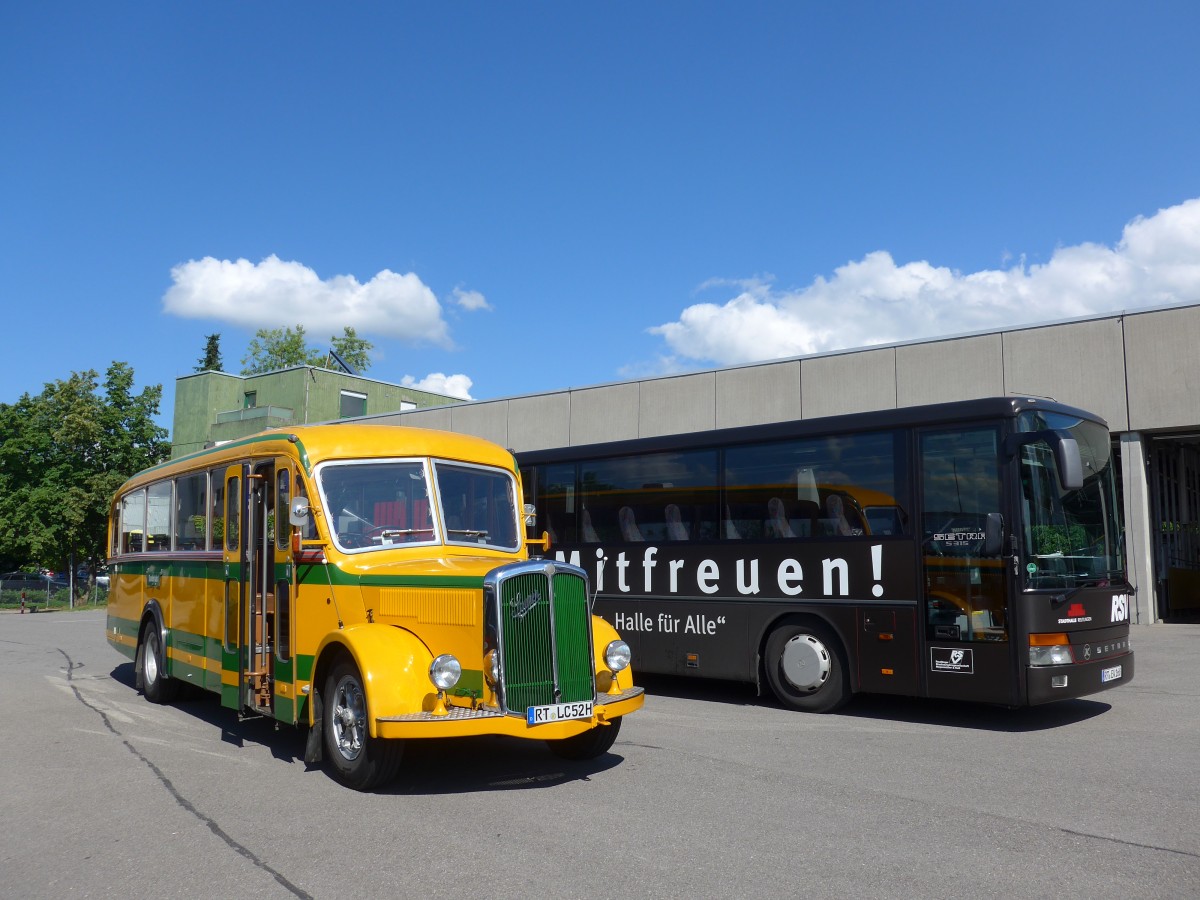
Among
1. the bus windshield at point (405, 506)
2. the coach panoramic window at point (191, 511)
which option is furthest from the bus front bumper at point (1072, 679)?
the coach panoramic window at point (191, 511)

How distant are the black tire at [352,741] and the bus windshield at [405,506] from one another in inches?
42.5

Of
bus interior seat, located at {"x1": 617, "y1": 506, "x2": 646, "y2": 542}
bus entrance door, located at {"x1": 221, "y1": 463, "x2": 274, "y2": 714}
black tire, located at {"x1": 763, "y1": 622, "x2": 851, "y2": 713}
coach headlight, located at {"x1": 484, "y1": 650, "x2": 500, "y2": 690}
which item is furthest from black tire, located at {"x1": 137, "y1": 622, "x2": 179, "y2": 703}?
black tire, located at {"x1": 763, "y1": 622, "x2": 851, "y2": 713}

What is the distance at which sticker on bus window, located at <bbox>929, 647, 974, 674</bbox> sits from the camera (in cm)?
949

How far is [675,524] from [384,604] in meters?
5.56

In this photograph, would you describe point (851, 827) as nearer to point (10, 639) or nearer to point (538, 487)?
point (538, 487)

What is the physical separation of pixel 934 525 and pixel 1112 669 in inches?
88.5

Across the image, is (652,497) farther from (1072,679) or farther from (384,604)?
(384,604)

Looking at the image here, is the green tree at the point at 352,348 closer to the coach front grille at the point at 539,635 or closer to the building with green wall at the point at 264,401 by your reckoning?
the building with green wall at the point at 264,401

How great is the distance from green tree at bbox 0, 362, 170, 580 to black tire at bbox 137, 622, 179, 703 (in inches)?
1552

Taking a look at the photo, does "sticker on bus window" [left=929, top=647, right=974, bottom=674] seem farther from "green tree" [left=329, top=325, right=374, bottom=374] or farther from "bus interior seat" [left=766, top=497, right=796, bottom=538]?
"green tree" [left=329, top=325, right=374, bottom=374]

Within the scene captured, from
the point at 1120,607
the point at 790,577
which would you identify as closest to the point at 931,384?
the point at 1120,607

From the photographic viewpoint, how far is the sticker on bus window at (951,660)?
949 centimetres

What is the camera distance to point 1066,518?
966cm

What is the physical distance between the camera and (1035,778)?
24.5 ft
